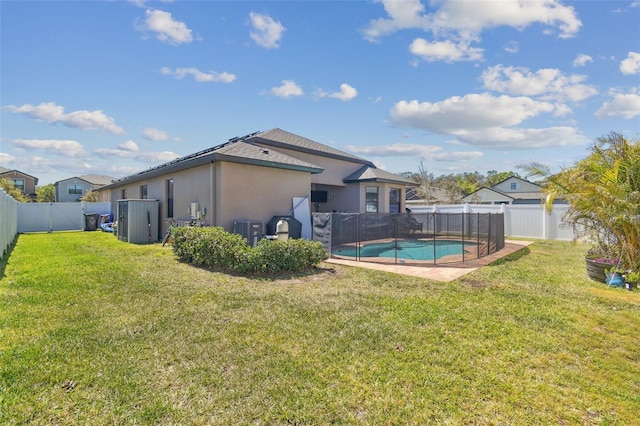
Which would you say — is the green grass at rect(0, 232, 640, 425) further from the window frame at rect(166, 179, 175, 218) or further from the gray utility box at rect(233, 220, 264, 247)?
the window frame at rect(166, 179, 175, 218)

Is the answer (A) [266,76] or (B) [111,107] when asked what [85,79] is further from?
(A) [266,76]

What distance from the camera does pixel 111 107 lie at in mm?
13781

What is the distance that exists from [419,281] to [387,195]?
11.6 metres

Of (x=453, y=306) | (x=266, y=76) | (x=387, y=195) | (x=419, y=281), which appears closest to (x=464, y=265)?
(x=419, y=281)

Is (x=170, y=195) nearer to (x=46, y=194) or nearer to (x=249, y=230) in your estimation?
(x=249, y=230)

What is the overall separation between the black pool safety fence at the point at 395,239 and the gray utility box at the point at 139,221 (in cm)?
777

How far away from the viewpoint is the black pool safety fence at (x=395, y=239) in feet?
32.9

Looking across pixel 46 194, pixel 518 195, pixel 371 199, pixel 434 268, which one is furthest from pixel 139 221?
pixel 46 194

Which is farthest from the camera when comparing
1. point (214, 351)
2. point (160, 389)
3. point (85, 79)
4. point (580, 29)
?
point (85, 79)

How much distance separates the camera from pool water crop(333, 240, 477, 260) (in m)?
10.4

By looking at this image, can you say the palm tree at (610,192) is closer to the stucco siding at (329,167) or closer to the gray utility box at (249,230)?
the gray utility box at (249,230)

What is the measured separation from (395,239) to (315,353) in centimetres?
694

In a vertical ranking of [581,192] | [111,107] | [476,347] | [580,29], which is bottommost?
[476,347]

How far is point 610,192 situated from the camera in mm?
6574
